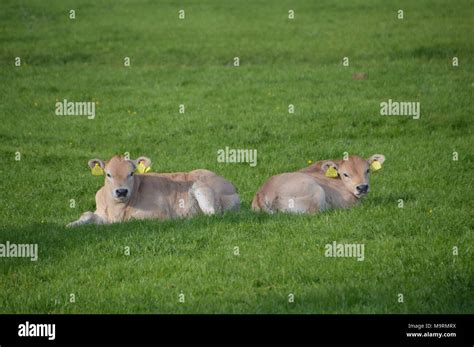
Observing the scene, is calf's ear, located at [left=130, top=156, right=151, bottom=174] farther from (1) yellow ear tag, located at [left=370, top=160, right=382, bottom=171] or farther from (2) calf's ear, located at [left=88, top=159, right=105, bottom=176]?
(1) yellow ear tag, located at [left=370, top=160, right=382, bottom=171]

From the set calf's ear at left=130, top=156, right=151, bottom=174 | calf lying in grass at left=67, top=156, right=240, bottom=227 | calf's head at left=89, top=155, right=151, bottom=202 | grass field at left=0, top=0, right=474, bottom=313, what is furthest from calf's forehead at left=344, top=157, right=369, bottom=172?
calf's head at left=89, top=155, right=151, bottom=202

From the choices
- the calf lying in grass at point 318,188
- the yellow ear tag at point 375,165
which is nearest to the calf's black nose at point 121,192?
the calf lying in grass at point 318,188

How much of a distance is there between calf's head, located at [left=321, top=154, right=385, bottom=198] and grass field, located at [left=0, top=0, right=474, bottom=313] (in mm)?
361

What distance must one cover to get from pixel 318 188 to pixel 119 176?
139 inches

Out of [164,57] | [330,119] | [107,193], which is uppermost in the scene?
[164,57]

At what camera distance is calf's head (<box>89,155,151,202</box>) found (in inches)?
671

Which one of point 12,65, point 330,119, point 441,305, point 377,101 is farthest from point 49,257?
point 12,65

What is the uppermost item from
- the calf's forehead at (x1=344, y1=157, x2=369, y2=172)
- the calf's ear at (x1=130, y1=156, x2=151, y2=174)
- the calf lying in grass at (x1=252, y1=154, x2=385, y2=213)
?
the calf's ear at (x1=130, y1=156, x2=151, y2=174)

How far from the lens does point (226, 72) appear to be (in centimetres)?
3291

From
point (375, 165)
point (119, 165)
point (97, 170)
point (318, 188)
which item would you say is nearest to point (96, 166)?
point (97, 170)
